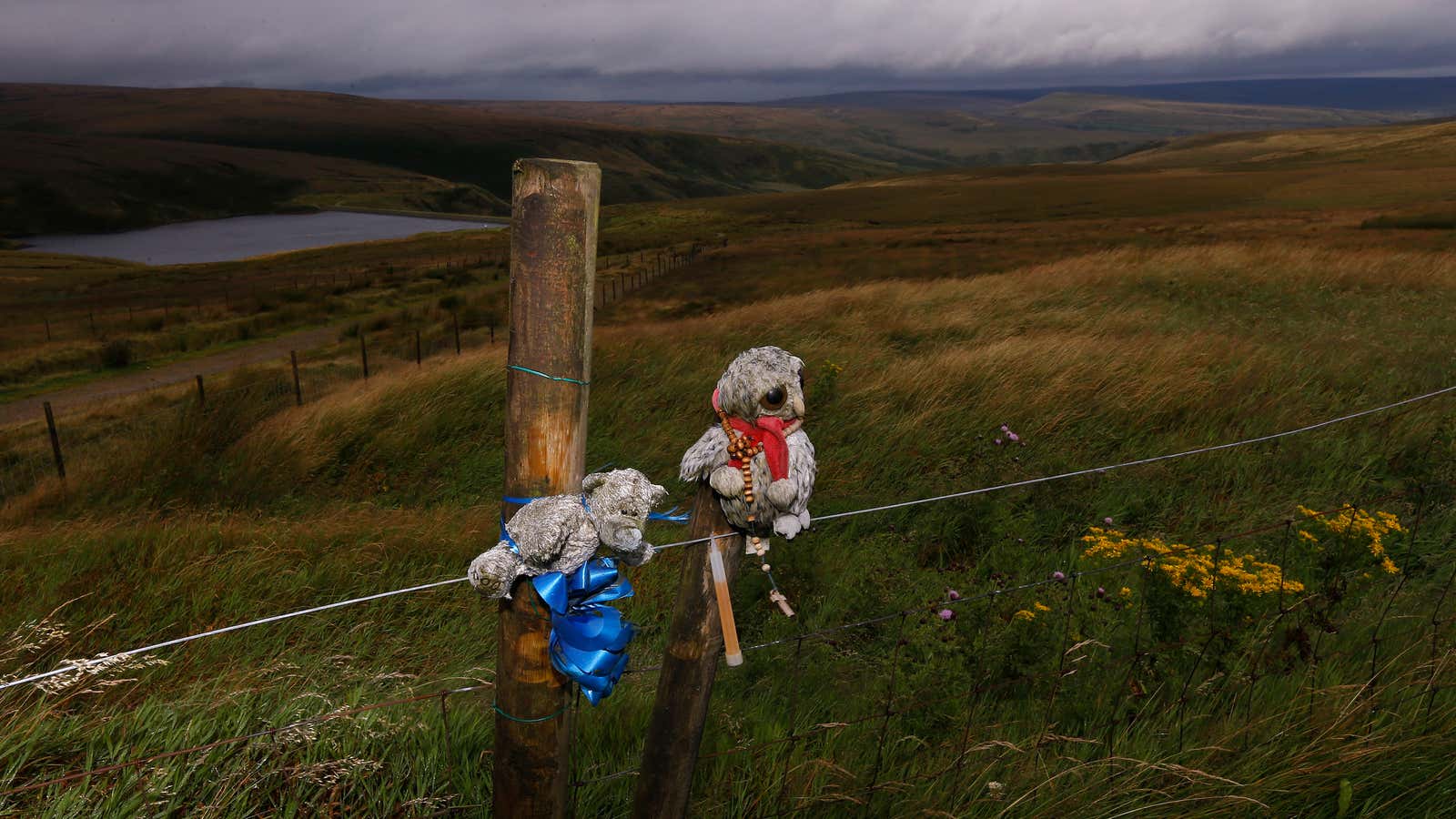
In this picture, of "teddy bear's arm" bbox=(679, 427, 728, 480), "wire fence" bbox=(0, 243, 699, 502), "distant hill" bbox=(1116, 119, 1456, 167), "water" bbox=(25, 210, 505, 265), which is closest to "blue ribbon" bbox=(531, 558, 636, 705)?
"teddy bear's arm" bbox=(679, 427, 728, 480)

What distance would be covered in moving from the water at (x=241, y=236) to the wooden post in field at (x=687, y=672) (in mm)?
98469

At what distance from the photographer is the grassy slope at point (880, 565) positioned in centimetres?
261

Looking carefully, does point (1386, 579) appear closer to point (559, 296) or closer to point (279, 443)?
point (559, 296)

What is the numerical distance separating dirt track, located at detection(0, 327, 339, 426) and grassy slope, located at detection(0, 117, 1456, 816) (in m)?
10.7

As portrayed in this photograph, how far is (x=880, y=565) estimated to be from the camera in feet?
17.2

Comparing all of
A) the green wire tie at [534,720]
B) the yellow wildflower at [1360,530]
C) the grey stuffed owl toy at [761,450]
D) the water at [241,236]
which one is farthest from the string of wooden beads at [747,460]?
the water at [241,236]

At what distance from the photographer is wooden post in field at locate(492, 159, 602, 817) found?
1.79m

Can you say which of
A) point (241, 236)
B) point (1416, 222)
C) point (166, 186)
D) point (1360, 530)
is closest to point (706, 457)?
point (1360, 530)

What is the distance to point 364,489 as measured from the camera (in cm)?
747

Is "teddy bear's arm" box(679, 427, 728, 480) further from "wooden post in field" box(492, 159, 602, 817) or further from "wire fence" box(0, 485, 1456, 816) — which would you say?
"wire fence" box(0, 485, 1456, 816)

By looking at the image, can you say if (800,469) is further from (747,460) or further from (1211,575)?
(1211,575)

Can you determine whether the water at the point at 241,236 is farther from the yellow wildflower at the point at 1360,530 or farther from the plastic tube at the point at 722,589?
the plastic tube at the point at 722,589

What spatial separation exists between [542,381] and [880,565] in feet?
12.6

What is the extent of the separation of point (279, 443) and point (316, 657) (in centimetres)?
468
